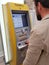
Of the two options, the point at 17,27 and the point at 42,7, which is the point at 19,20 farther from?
the point at 42,7

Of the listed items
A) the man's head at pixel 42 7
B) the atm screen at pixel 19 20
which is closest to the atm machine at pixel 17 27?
the atm screen at pixel 19 20

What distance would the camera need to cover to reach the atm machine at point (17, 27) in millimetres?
Result: 2119

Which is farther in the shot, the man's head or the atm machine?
the atm machine

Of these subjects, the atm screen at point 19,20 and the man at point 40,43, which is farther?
the atm screen at point 19,20

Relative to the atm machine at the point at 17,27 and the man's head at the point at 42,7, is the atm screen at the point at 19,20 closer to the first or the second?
the atm machine at the point at 17,27

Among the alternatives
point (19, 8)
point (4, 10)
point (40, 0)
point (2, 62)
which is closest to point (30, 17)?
point (19, 8)

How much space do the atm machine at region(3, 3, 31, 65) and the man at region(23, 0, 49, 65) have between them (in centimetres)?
75

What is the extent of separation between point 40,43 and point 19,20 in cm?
113

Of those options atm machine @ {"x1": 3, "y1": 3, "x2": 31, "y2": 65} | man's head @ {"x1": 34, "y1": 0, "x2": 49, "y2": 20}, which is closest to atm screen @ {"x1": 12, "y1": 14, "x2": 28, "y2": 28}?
atm machine @ {"x1": 3, "y1": 3, "x2": 31, "y2": 65}

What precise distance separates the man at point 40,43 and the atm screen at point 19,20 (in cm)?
90

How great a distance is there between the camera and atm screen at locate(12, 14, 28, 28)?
2.30m

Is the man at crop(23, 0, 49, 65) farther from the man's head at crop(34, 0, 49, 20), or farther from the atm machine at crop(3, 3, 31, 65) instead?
the atm machine at crop(3, 3, 31, 65)

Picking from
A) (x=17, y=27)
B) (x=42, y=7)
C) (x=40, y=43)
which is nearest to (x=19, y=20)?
(x=17, y=27)

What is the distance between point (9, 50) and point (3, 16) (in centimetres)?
44
